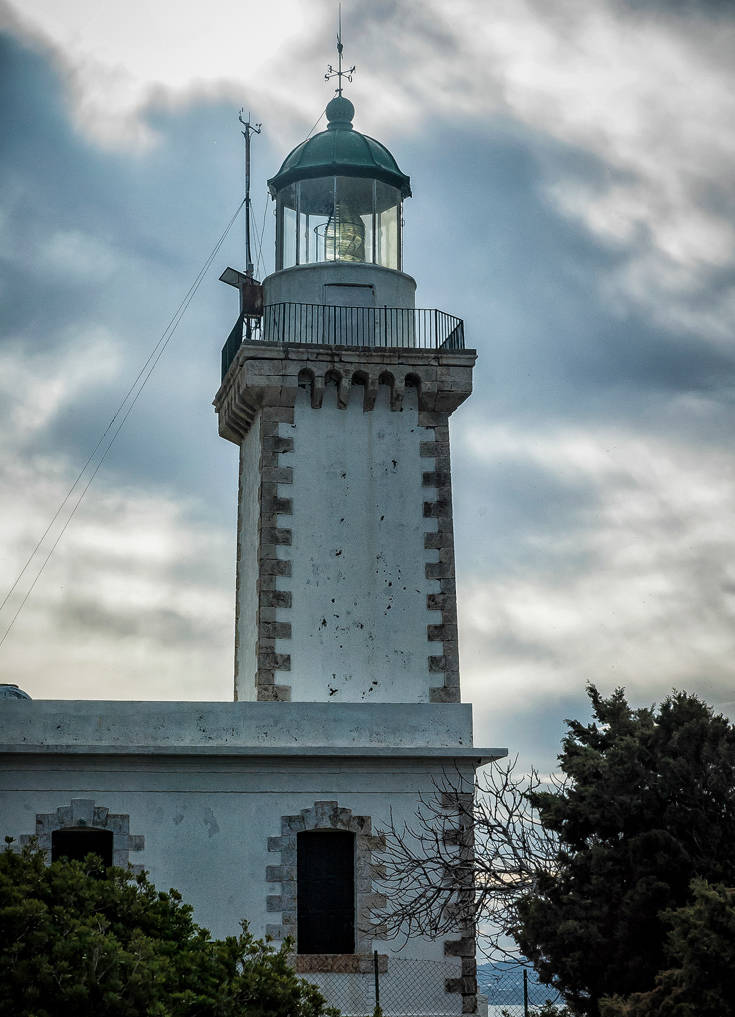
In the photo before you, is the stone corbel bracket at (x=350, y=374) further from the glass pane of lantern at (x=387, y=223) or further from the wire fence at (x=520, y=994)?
the wire fence at (x=520, y=994)

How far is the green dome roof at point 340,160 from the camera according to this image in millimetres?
18438

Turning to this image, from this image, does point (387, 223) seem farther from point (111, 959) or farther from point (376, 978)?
point (111, 959)

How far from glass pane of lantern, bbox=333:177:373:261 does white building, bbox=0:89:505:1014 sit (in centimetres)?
3

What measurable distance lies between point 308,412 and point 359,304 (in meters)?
1.83

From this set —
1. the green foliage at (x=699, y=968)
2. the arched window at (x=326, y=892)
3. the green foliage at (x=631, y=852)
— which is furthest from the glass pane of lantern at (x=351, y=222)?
the green foliage at (x=699, y=968)

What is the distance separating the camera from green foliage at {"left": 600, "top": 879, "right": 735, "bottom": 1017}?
9.26 metres

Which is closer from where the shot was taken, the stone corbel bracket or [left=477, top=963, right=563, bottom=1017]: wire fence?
[left=477, top=963, right=563, bottom=1017]: wire fence

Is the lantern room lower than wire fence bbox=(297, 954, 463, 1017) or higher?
higher

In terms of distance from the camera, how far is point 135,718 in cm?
1379

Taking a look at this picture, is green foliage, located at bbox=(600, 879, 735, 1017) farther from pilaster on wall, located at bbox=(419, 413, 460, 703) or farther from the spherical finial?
the spherical finial

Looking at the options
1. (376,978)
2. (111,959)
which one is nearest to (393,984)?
(376,978)

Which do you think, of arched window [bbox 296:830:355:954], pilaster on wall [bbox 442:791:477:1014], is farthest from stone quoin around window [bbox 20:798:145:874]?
pilaster on wall [bbox 442:791:477:1014]

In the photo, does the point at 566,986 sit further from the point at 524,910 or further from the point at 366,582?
the point at 366,582

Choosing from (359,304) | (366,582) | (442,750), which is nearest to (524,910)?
(442,750)
